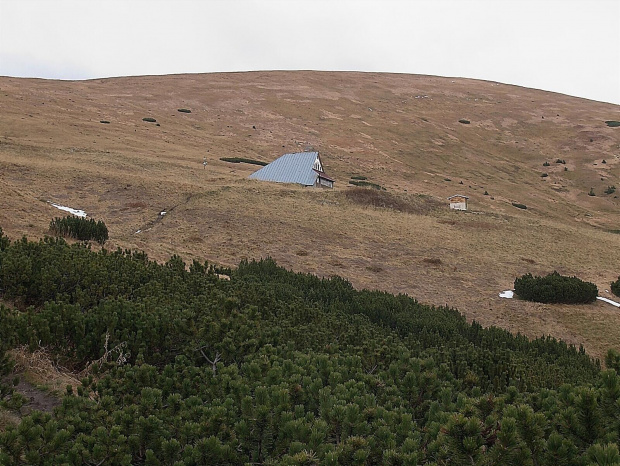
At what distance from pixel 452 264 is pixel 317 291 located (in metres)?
11.3

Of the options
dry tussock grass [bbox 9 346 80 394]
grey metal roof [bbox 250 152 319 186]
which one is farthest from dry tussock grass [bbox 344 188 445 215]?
dry tussock grass [bbox 9 346 80 394]

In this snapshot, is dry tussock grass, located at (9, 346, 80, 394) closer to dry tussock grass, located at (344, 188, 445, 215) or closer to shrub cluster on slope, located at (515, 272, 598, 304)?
shrub cluster on slope, located at (515, 272, 598, 304)

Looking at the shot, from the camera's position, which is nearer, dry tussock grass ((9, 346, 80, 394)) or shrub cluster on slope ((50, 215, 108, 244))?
dry tussock grass ((9, 346, 80, 394))

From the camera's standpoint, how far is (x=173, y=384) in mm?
5062

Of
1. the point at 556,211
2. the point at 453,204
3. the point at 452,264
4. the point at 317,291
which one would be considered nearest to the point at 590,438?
the point at 317,291

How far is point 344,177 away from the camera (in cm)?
5066

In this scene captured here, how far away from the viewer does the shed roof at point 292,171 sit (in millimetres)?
38969

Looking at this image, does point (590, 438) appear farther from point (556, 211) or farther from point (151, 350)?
point (556, 211)

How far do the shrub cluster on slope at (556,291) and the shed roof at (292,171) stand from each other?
22.5 meters

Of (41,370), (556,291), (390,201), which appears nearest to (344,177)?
(390,201)

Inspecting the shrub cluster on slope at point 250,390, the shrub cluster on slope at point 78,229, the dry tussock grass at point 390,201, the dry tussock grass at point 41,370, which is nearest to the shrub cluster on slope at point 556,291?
the shrub cluster on slope at point 250,390

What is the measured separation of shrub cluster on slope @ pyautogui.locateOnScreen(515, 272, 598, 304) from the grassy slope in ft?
1.83

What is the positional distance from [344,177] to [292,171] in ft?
38.2

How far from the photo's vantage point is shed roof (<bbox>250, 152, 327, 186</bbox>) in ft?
128
